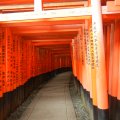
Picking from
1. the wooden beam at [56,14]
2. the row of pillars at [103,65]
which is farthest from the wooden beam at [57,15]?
the row of pillars at [103,65]

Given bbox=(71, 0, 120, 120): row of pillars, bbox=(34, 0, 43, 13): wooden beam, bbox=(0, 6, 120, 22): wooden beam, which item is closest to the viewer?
bbox=(71, 0, 120, 120): row of pillars

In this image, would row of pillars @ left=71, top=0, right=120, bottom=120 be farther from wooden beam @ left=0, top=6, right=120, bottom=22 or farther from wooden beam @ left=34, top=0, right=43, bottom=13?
wooden beam @ left=34, top=0, right=43, bottom=13

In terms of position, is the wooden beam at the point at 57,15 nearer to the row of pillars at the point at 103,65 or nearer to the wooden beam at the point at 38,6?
the wooden beam at the point at 38,6

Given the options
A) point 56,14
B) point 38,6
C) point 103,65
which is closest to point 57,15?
point 56,14

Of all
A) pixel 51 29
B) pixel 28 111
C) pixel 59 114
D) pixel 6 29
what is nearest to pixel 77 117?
pixel 59 114

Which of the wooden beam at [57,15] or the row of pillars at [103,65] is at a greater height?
the wooden beam at [57,15]

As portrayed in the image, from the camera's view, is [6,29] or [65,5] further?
[6,29]

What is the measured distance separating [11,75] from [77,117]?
9.51 ft

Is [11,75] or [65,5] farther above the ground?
→ [65,5]

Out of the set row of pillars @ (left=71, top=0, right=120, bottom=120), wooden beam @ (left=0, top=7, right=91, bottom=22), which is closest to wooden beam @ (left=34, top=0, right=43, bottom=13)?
wooden beam @ (left=0, top=7, right=91, bottom=22)

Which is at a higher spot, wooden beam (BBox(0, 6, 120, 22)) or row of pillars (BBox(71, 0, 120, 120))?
wooden beam (BBox(0, 6, 120, 22))

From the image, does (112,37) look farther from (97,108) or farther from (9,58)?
(9,58)

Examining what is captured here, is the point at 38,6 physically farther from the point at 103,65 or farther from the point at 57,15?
the point at 103,65

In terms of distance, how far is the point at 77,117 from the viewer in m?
8.34
